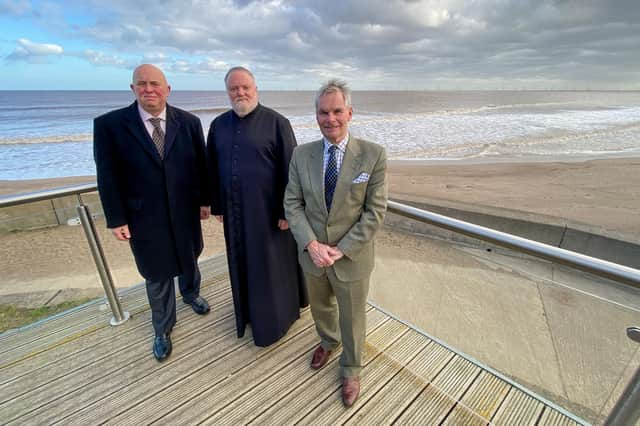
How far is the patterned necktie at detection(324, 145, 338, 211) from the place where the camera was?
5.83ft

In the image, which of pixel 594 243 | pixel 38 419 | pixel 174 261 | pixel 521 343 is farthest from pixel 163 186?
pixel 594 243

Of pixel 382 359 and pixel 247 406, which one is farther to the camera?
pixel 382 359

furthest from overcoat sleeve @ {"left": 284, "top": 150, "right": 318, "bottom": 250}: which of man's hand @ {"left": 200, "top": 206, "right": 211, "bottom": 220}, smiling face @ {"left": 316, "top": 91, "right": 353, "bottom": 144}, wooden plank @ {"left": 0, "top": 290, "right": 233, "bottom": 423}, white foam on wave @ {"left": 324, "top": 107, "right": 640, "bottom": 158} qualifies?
white foam on wave @ {"left": 324, "top": 107, "right": 640, "bottom": 158}

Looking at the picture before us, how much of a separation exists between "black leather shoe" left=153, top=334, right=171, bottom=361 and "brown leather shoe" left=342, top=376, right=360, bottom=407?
1421 millimetres

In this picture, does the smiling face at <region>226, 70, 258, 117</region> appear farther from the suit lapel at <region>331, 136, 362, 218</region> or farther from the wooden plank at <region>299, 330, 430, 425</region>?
the wooden plank at <region>299, 330, 430, 425</region>

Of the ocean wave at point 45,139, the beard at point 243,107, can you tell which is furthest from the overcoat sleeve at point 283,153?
the ocean wave at point 45,139

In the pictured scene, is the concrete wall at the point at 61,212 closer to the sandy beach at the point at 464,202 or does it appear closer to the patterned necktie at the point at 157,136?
the sandy beach at the point at 464,202

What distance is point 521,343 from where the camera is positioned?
3.21 metres

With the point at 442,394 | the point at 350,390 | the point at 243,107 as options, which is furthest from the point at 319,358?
the point at 243,107

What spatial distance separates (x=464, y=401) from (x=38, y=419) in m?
2.77

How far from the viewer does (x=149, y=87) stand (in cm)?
204

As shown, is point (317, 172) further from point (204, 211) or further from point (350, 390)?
point (350, 390)

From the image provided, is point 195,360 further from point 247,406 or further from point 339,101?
point 339,101

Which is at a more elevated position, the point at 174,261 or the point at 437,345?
the point at 174,261
